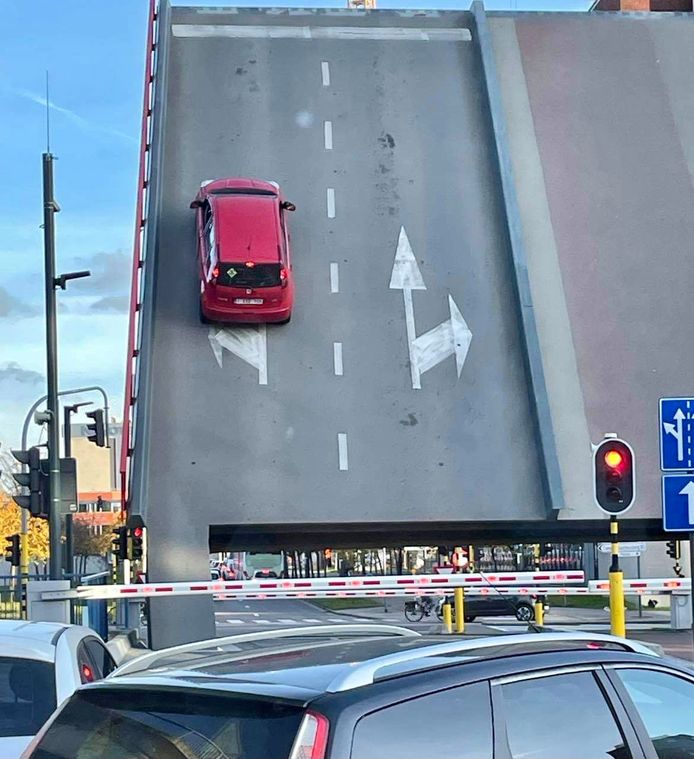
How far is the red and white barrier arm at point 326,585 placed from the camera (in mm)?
14430

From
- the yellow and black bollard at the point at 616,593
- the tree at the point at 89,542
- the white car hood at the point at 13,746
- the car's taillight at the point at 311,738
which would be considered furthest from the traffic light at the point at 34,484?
the tree at the point at 89,542

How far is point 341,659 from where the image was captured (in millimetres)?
3609

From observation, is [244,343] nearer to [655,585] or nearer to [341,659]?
[655,585]

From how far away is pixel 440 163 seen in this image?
2161 cm

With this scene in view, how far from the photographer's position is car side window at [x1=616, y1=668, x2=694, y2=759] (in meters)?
3.92

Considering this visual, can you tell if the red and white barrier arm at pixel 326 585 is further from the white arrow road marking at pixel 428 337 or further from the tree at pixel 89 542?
Result: the tree at pixel 89 542

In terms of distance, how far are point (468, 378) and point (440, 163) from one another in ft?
15.1

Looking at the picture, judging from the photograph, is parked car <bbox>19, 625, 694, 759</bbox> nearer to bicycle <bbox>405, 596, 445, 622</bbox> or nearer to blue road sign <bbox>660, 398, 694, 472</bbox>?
blue road sign <bbox>660, 398, 694, 472</bbox>

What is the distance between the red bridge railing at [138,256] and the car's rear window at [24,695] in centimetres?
1174

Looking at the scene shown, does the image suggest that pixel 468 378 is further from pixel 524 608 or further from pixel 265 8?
pixel 524 608

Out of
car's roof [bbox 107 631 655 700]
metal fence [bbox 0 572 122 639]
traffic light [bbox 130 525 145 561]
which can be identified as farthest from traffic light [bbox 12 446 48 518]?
car's roof [bbox 107 631 655 700]

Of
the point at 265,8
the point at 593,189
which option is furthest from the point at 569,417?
the point at 265,8

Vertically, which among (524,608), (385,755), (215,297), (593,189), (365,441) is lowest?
(524,608)

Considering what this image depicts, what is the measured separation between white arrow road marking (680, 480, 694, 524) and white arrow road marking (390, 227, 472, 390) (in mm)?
8607
